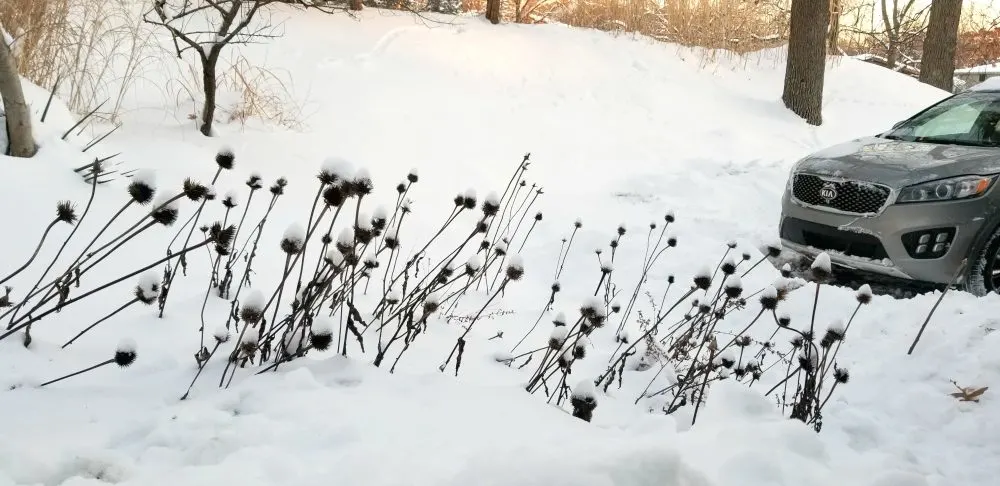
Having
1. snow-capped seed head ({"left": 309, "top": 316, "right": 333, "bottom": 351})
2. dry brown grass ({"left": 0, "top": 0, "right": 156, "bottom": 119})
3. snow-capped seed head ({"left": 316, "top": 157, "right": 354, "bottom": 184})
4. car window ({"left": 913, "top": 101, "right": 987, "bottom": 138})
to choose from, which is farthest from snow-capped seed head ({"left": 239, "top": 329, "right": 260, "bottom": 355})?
car window ({"left": 913, "top": 101, "right": 987, "bottom": 138})

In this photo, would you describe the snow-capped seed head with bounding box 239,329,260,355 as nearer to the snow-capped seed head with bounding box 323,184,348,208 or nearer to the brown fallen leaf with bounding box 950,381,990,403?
the snow-capped seed head with bounding box 323,184,348,208

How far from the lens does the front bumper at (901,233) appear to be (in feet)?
14.1

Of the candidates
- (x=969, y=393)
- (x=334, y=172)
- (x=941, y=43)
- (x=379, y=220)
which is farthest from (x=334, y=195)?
(x=941, y=43)

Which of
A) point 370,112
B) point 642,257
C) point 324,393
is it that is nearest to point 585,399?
point 324,393

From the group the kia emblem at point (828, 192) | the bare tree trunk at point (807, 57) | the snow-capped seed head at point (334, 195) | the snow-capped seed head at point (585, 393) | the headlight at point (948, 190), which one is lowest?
the snow-capped seed head at point (585, 393)

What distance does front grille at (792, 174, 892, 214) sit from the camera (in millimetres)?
4617

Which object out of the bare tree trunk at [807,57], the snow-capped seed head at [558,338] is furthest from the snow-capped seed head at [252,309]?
the bare tree trunk at [807,57]

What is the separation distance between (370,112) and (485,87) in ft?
7.05

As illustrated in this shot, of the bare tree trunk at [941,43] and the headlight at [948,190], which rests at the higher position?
the bare tree trunk at [941,43]

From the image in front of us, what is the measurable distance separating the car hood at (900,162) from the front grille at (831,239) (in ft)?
1.27

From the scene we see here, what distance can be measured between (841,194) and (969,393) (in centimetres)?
218

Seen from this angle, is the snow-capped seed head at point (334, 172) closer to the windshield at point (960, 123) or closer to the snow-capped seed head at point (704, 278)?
the snow-capped seed head at point (704, 278)

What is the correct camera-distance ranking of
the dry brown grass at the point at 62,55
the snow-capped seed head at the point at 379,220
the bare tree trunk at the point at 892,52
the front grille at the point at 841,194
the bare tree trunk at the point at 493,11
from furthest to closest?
1. the bare tree trunk at the point at 892,52
2. the bare tree trunk at the point at 493,11
3. the dry brown grass at the point at 62,55
4. the front grille at the point at 841,194
5. the snow-capped seed head at the point at 379,220

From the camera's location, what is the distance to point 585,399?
6.15ft
